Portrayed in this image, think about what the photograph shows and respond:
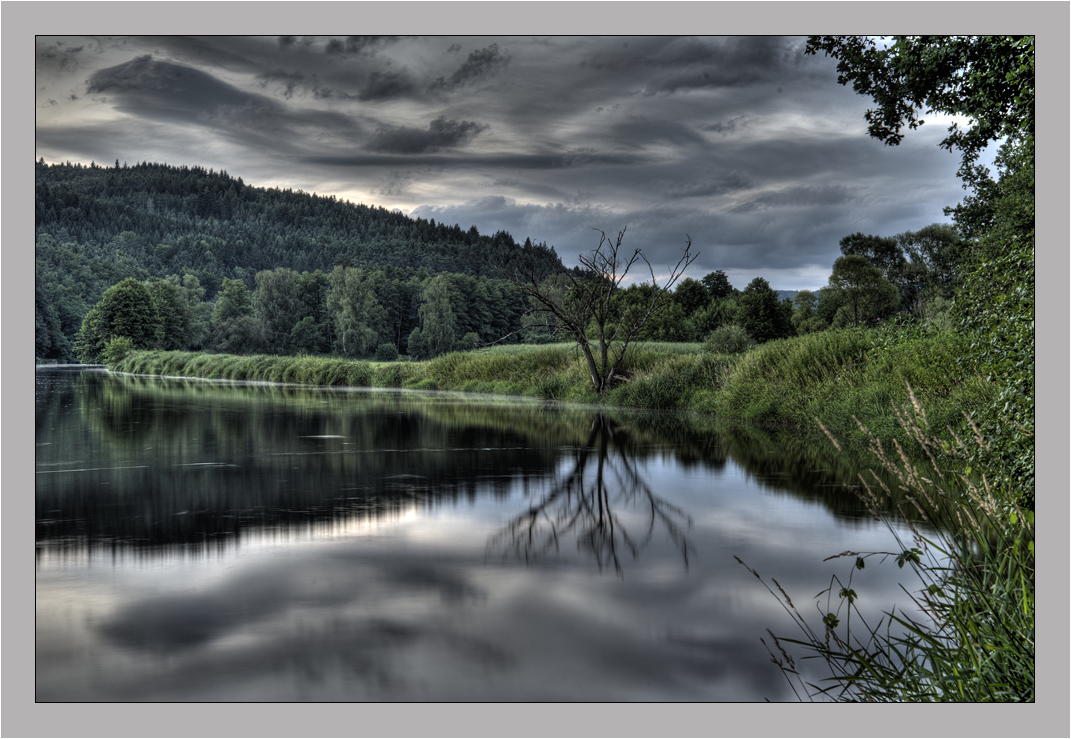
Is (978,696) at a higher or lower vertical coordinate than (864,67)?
lower

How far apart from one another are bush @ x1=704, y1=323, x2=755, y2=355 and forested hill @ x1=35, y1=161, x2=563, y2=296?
255 inches

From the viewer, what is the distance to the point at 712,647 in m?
3.65

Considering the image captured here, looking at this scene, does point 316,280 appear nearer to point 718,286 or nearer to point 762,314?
point 718,286

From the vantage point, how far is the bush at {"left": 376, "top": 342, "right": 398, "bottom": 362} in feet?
169

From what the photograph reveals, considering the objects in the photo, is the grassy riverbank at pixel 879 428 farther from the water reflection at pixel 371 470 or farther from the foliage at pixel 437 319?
the foliage at pixel 437 319

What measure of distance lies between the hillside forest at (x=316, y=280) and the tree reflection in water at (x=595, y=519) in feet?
14.3

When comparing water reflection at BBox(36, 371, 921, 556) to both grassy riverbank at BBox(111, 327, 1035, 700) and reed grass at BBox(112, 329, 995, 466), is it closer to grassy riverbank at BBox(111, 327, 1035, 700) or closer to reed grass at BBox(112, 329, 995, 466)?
grassy riverbank at BBox(111, 327, 1035, 700)

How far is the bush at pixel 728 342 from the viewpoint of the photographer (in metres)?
24.7

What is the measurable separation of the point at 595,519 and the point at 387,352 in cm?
4663

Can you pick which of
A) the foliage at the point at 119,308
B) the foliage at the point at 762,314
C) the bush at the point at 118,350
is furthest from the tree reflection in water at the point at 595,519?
the bush at the point at 118,350
